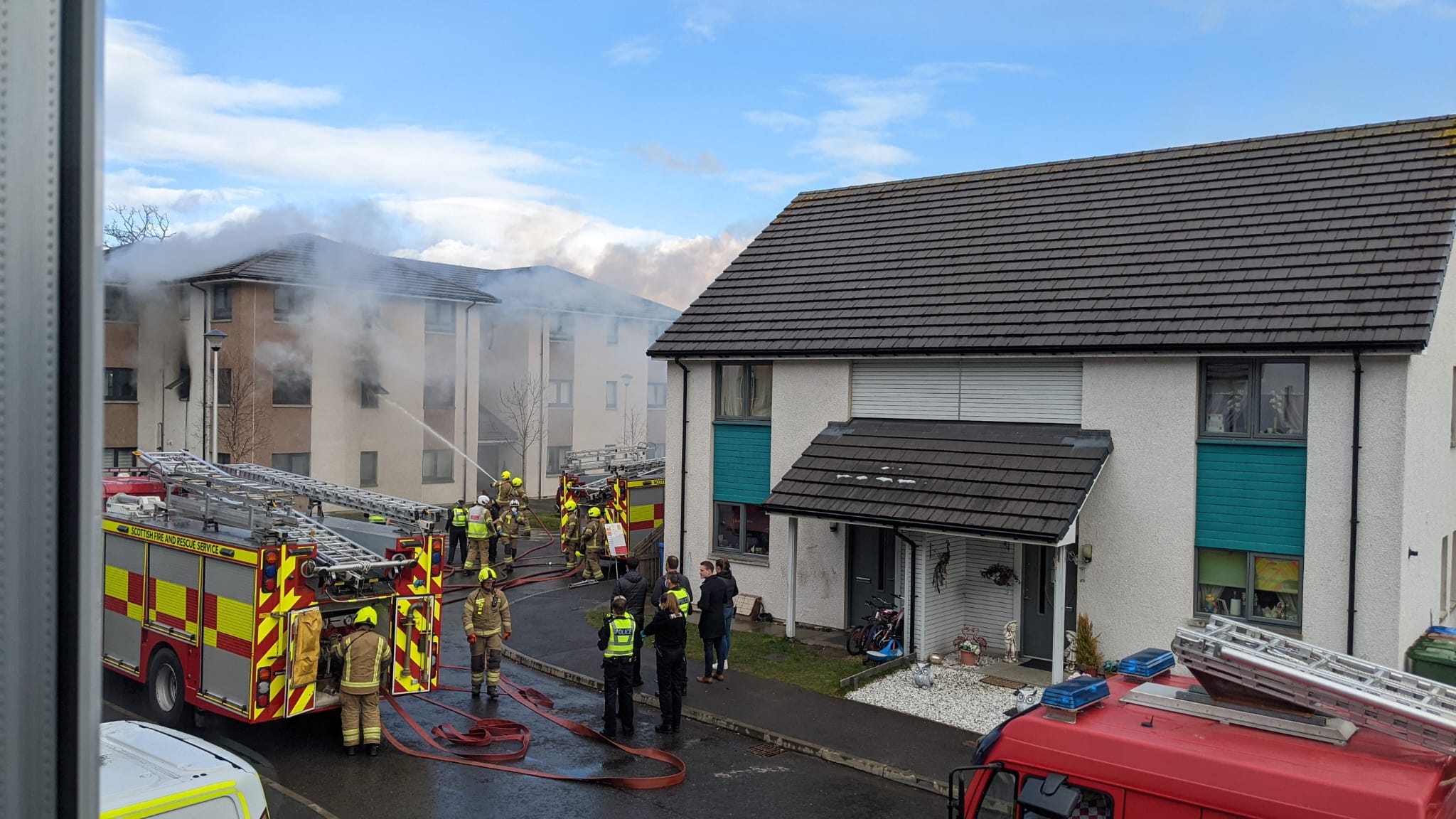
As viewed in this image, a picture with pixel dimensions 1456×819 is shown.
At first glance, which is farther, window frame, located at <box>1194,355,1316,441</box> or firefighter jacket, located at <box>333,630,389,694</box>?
window frame, located at <box>1194,355,1316,441</box>

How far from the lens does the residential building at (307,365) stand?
31.3m

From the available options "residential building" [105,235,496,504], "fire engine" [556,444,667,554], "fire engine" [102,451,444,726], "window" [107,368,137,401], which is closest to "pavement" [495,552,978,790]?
"fire engine" [102,451,444,726]

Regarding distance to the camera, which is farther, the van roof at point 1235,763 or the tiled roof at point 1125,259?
the tiled roof at point 1125,259

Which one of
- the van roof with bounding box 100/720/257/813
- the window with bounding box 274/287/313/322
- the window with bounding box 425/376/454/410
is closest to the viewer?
the van roof with bounding box 100/720/257/813

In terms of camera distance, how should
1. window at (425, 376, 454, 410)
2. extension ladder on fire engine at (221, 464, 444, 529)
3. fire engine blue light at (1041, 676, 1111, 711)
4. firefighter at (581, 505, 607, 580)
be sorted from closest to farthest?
fire engine blue light at (1041, 676, 1111, 711), extension ladder on fire engine at (221, 464, 444, 529), firefighter at (581, 505, 607, 580), window at (425, 376, 454, 410)

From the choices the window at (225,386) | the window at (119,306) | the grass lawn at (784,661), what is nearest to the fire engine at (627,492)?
the grass lawn at (784,661)

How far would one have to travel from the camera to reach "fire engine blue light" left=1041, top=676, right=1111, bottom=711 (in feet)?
20.0

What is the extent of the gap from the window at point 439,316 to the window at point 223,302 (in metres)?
6.06

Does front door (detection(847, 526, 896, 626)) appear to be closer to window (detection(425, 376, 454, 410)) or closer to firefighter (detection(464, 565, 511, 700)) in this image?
firefighter (detection(464, 565, 511, 700))

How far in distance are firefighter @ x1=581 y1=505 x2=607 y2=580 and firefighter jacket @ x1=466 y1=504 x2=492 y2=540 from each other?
201 centimetres

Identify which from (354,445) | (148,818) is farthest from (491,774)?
(354,445)

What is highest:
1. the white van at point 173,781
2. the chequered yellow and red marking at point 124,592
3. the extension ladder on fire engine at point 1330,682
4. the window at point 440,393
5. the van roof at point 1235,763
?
the window at point 440,393

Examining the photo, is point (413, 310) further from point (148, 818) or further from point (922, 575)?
point (148, 818)

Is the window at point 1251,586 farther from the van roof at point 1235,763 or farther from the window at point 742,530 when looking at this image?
the van roof at point 1235,763
